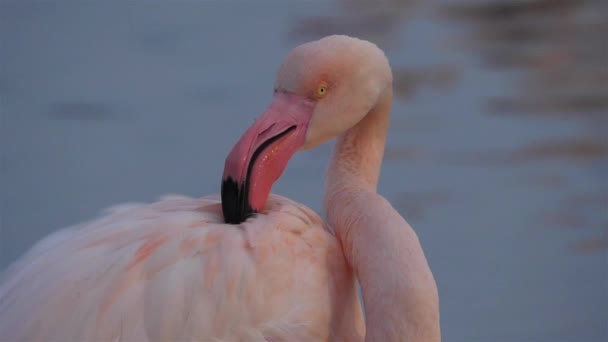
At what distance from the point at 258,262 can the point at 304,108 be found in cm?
58

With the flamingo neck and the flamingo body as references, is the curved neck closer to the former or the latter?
the flamingo neck

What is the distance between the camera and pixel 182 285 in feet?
9.78

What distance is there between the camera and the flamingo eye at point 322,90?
3311 millimetres

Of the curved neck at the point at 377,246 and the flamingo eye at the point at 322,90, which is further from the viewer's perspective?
the flamingo eye at the point at 322,90

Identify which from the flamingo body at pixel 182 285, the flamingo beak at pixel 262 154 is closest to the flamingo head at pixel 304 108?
the flamingo beak at pixel 262 154

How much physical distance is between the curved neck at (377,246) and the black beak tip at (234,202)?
15.0 inches

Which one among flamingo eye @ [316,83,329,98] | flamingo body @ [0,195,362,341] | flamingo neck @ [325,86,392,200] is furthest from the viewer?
flamingo neck @ [325,86,392,200]

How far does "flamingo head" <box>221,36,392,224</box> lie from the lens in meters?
3.13

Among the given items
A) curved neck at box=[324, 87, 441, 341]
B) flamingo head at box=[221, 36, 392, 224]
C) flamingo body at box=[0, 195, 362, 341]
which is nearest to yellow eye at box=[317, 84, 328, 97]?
flamingo head at box=[221, 36, 392, 224]

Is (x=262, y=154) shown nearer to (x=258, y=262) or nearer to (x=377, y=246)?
(x=258, y=262)

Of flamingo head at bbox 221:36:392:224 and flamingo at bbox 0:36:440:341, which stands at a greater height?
flamingo head at bbox 221:36:392:224

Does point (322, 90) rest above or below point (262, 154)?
above

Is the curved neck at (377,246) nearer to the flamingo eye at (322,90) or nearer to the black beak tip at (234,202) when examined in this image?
the flamingo eye at (322,90)

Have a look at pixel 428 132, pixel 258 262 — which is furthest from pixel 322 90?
pixel 428 132
